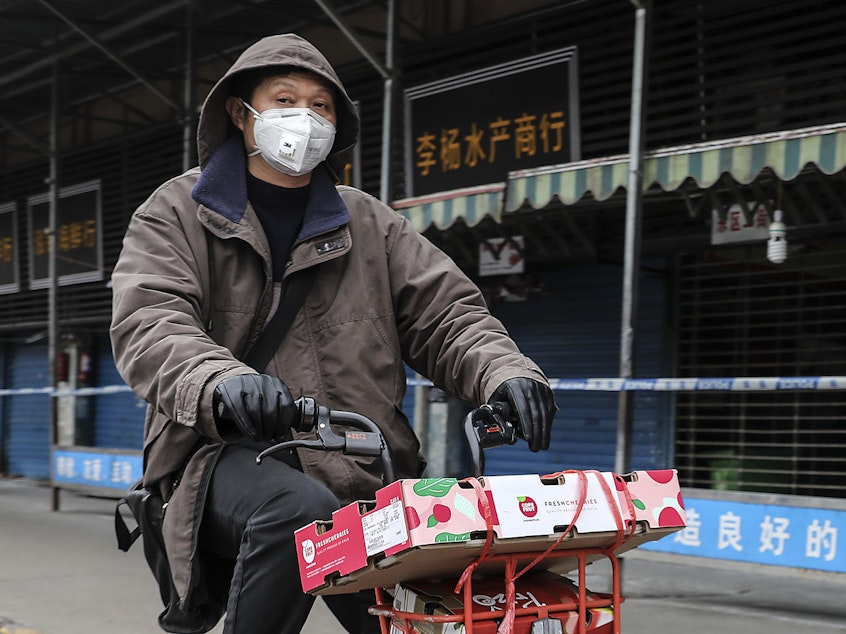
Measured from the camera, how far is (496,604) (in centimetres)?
200

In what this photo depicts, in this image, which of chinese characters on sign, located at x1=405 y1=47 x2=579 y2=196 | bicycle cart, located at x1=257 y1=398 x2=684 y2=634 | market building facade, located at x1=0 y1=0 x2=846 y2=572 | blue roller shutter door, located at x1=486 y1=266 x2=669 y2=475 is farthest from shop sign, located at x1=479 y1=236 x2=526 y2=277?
bicycle cart, located at x1=257 y1=398 x2=684 y2=634

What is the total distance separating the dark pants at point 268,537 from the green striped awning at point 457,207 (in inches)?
204

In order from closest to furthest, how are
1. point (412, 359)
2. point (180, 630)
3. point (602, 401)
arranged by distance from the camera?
point (180, 630), point (412, 359), point (602, 401)

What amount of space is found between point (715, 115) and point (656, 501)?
6474mm

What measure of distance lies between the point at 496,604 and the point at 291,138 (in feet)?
4.05

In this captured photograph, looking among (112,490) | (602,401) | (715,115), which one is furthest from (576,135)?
(112,490)

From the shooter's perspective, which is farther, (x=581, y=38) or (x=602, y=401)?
(x=602, y=401)

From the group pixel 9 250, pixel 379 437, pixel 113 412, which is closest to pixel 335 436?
pixel 379 437

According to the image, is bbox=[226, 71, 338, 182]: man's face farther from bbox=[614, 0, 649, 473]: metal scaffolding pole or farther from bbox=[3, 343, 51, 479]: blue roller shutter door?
bbox=[3, 343, 51, 479]: blue roller shutter door

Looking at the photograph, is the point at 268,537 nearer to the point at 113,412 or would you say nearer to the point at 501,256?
the point at 501,256

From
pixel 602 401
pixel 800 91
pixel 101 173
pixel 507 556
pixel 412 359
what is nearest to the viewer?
pixel 507 556

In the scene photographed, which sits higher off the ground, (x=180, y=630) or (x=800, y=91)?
(x=800, y=91)

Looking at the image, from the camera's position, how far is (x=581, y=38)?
9.02 metres

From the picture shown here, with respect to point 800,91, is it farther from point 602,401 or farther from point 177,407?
point 177,407
